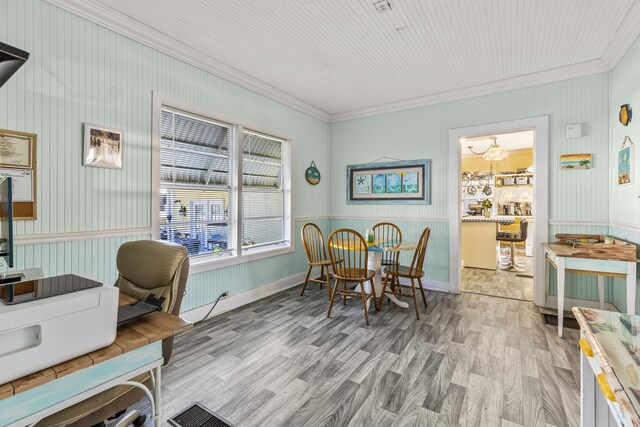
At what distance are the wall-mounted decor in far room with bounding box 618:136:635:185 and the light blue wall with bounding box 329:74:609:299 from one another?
36 centimetres

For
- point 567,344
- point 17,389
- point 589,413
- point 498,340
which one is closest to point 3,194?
point 17,389

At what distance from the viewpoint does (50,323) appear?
33.6 inches

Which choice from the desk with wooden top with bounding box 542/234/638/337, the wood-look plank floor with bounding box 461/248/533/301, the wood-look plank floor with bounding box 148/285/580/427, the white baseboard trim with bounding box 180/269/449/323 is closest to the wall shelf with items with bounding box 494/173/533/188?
the wood-look plank floor with bounding box 461/248/533/301

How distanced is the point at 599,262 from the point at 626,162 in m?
0.99

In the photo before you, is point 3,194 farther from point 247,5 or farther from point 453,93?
point 453,93

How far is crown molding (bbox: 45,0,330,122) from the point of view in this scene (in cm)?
230

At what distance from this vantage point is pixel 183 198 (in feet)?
10.1

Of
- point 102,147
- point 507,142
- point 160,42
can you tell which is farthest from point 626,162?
point 507,142

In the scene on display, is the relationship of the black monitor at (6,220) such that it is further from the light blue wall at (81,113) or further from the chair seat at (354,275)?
the chair seat at (354,275)

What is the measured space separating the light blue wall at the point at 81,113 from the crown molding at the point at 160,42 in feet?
0.17

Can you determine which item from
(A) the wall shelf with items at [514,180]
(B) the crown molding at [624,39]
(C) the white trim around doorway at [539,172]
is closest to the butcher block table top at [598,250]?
(C) the white trim around doorway at [539,172]

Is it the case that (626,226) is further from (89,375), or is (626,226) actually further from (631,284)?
(89,375)

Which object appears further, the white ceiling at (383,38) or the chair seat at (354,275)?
the chair seat at (354,275)

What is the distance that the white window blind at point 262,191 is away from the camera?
375cm
